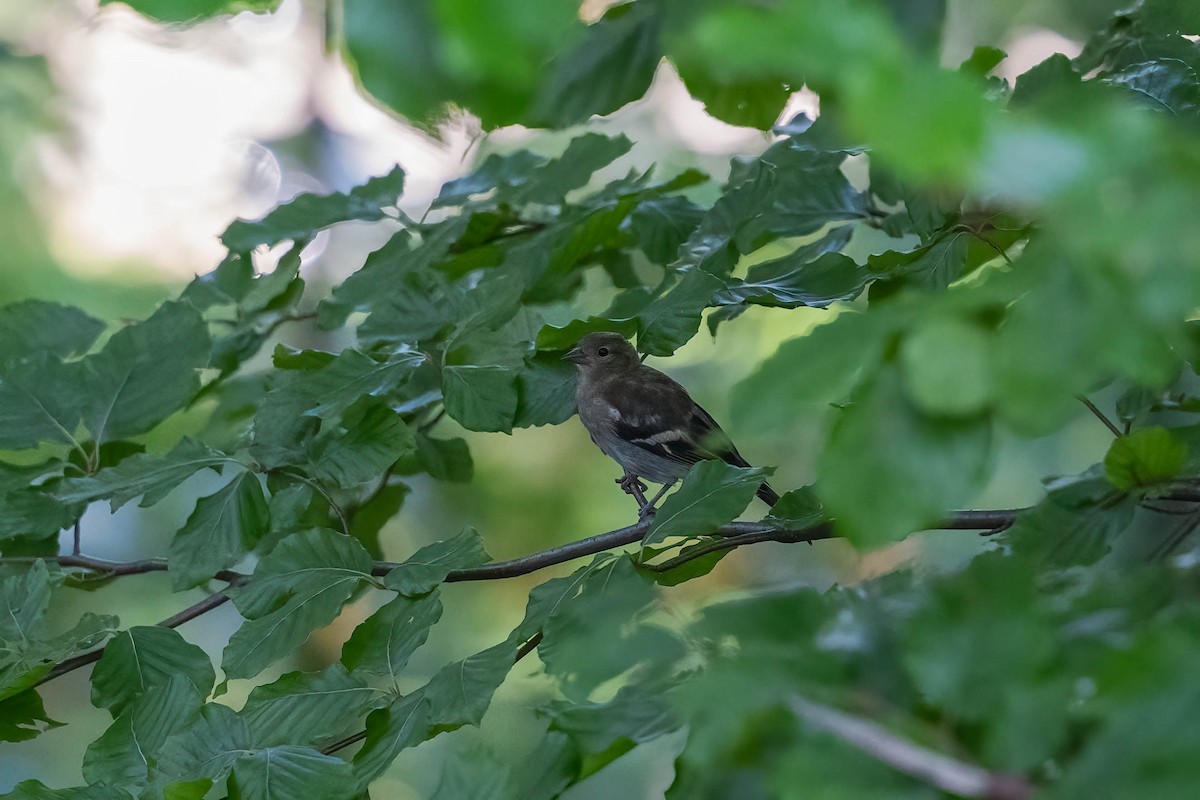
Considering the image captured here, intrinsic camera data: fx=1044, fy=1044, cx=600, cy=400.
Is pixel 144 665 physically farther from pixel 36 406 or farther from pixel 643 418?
pixel 643 418

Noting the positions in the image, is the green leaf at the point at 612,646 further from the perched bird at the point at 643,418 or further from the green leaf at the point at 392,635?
the perched bird at the point at 643,418

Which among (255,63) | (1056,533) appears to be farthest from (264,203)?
(1056,533)

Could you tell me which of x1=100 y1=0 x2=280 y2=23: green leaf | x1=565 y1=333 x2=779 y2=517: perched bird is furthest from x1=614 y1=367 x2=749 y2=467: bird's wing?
x1=100 y1=0 x2=280 y2=23: green leaf

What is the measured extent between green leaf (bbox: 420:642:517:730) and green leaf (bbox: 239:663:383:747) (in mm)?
93

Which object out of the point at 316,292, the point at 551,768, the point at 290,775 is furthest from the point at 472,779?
the point at 316,292

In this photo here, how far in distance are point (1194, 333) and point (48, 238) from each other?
496 cm

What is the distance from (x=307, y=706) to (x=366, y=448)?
0.30m

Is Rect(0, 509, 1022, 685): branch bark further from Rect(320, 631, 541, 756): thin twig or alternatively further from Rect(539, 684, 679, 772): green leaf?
Rect(539, 684, 679, 772): green leaf

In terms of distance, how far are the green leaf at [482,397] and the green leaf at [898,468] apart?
0.72m

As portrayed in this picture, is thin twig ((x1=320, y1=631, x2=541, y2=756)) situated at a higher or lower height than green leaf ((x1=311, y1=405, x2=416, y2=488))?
lower

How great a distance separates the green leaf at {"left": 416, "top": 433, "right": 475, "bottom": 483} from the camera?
1407 millimetres

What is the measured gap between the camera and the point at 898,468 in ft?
1.34

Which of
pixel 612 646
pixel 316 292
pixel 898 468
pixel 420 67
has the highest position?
pixel 420 67

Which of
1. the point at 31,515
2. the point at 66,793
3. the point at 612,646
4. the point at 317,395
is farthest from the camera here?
the point at 31,515
